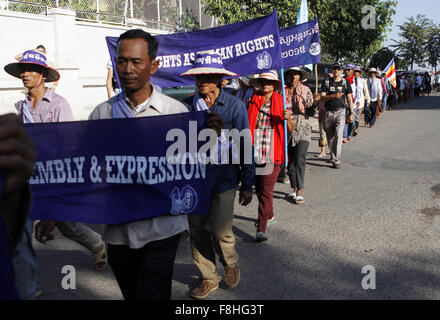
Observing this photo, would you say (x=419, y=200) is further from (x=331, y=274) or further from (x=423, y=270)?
(x=331, y=274)

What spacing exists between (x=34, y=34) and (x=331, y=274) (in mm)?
12599

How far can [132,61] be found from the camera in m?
2.64

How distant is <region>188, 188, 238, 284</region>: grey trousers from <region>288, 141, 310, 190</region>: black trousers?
2.95 metres

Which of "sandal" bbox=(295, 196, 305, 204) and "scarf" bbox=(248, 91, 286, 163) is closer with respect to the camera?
"scarf" bbox=(248, 91, 286, 163)

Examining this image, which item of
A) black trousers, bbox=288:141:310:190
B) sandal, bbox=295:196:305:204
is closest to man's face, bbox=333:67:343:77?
black trousers, bbox=288:141:310:190

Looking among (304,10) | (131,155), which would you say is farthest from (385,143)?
(131,155)

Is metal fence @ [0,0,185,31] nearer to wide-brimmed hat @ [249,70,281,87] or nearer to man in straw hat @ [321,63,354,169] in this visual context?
man in straw hat @ [321,63,354,169]

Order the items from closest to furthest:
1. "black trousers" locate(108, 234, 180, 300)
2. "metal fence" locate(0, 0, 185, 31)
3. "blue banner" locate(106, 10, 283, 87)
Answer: "black trousers" locate(108, 234, 180, 300) → "blue banner" locate(106, 10, 283, 87) → "metal fence" locate(0, 0, 185, 31)

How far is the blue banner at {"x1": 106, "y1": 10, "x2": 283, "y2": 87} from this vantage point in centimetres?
573

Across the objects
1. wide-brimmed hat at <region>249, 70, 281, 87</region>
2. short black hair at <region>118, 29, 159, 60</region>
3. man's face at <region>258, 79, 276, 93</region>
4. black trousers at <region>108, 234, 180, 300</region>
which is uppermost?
short black hair at <region>118, 29, 159, 60</region>

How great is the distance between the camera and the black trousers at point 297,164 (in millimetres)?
6805

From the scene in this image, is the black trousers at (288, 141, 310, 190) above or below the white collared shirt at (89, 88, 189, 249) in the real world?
below

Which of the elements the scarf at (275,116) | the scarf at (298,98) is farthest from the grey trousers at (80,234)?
the scarf at (298,98)

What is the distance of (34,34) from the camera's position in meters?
13.9
